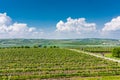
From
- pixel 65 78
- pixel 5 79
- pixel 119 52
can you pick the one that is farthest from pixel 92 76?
pixel 119 52

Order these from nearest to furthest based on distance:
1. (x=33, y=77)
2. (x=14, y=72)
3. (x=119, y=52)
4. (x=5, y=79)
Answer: (x=5, y=79)
(x=33, y=77)
(x=14, y=72)
(x=119, y=52)

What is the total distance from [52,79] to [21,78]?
11.7 feet

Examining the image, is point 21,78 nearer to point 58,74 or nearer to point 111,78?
point 58,74

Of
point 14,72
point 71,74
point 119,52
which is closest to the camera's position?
point 71,74

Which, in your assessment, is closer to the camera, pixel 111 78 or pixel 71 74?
pixel 111 78

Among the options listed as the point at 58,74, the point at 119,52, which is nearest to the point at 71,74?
the point at 58,74

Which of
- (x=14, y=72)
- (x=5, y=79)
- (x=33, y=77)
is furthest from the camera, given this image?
(x=14, y=72)

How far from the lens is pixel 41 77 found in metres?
26.2

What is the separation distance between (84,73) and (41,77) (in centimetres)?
575

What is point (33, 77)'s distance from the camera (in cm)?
2602

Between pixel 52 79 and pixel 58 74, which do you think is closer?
pixel 52 79

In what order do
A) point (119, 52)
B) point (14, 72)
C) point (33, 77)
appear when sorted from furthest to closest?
point (119, 52) < point (14, 72) < point (33, 77)

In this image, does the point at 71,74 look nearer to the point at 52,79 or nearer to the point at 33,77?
the point at 52,79

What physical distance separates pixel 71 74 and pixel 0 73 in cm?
920
